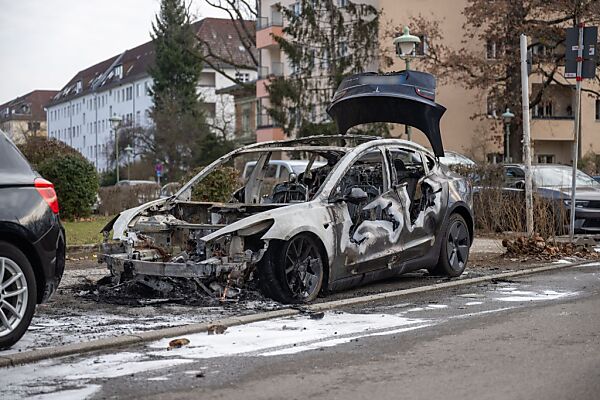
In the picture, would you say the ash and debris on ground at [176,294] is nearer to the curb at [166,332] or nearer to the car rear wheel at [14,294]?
the curb at [166,332]

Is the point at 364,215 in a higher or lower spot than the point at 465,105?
lower

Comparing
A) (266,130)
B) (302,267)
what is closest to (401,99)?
(302,267)

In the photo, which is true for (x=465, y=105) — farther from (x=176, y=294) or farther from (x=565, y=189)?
(x=176, y=294)

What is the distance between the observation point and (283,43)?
40.1 m

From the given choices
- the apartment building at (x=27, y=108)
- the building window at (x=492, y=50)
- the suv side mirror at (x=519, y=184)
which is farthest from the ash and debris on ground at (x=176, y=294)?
the apartment building at (x=27, y=108)

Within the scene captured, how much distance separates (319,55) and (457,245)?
2895cm

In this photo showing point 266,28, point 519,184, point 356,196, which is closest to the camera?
point 356,196

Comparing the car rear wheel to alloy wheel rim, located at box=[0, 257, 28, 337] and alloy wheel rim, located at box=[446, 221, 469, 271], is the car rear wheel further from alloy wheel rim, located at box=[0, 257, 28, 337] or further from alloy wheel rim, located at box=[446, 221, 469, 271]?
alloy wheel rim, located at box=[446, 221, 469, 271]

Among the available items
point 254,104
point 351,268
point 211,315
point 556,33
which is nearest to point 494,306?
point 351,268

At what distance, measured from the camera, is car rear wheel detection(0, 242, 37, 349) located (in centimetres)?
712

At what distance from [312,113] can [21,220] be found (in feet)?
111

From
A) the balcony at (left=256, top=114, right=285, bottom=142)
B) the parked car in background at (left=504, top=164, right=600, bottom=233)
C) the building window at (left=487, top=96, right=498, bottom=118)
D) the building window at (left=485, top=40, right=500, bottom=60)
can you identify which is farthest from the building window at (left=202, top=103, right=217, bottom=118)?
the parked car in background at (left=504, top=164, right=600, bottom=233)

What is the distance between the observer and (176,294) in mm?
9672

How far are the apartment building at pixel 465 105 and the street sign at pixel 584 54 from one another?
25156 millimetres
